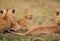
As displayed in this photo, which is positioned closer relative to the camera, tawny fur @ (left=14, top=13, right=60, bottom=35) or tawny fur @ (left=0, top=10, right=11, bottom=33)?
tawny fur @ (left=0, top=10, right=11, bottom=33)

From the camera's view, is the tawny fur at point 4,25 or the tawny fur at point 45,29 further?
the tawny fur at point 45,29

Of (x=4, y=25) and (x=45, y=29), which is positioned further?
(x=45, y=29)

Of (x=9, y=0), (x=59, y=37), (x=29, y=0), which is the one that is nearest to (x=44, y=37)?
(x=59, y=37)

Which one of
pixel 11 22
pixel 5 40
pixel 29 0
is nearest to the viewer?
pixel 5 40

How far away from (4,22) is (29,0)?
15.4m

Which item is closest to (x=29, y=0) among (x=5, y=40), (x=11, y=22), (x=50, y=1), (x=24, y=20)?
(x=50, y=1)

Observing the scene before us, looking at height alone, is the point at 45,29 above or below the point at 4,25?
below

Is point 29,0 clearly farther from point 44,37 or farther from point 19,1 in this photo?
point 44,37

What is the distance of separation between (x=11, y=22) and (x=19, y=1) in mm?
13353

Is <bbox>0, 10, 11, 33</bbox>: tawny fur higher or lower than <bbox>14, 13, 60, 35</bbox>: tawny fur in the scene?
higher

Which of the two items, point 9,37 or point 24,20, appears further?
point 24,20

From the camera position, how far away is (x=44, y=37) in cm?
993

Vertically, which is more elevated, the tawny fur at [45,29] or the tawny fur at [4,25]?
the tawny fur at [4,25]

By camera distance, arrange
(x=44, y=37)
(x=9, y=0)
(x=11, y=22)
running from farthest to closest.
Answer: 1. (x=9, y=0)
2. (x=11, y=22)
3. (x=44, y=37)
